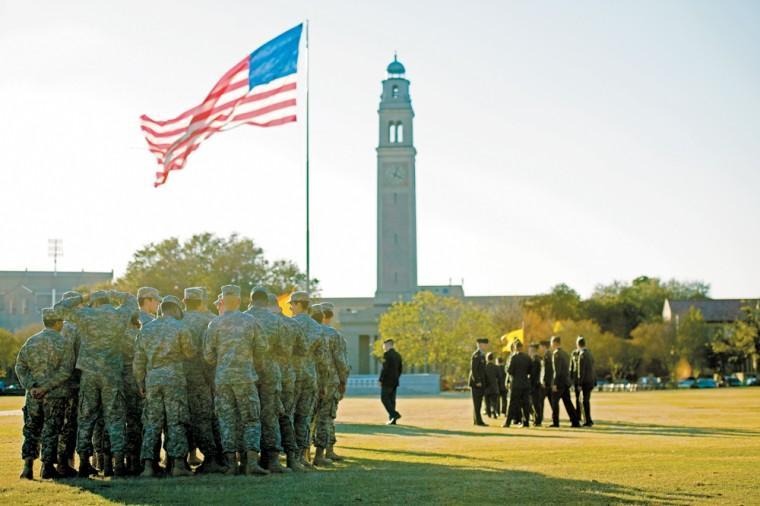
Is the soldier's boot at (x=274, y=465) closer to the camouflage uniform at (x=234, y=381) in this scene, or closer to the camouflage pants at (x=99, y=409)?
the camouflage uniform at (x=234, y=381)

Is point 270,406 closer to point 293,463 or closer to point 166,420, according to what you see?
point 293,463

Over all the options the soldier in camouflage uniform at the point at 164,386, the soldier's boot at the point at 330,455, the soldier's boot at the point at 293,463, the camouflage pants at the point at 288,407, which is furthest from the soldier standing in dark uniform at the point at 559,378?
the soldier in camouflage uniform at the point at 164,386

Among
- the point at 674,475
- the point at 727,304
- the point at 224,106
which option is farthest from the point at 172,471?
the point at 727,304

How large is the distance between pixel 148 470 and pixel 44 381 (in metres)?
1.81

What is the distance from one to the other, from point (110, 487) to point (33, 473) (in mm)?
2037

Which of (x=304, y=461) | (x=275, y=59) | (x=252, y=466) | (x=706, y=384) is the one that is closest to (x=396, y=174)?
(x=706, y=384)


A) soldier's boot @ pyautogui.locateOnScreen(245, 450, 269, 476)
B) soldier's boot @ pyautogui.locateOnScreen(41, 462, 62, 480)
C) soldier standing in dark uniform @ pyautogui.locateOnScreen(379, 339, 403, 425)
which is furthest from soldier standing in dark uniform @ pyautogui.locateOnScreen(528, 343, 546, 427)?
soldier's boot @ pyautogui.locateOnScreen(41, 462, 62, 480)

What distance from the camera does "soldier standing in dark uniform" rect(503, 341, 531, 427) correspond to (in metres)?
24.4

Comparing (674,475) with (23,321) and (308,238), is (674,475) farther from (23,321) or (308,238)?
(23,321)

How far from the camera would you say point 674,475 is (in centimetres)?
1220

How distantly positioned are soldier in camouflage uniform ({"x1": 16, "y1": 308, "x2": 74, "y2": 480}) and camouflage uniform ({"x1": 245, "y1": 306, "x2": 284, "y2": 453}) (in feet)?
8.04

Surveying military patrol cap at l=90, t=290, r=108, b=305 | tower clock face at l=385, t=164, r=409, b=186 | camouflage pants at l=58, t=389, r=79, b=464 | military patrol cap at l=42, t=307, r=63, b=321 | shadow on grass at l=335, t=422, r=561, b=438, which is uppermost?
tower clock face at l=385, t=164, r=409, b=186

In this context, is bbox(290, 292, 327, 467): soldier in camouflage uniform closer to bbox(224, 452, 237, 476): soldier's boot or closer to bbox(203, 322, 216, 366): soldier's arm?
bbox(224, 452, 237, 476): soldier's boot

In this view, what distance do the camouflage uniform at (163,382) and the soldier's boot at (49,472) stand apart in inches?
43.6
